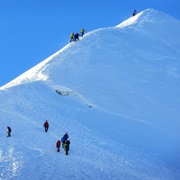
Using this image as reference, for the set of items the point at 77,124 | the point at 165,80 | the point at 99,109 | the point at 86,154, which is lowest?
the point at 86,154

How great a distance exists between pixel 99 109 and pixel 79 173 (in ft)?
49.8

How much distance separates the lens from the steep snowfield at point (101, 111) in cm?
2300

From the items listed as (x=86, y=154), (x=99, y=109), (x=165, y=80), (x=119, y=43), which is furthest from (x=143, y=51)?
(x=86, y=154)

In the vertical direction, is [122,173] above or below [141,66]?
below

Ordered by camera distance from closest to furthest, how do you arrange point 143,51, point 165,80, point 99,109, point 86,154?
1. point 86,154
2. point 99,109
3. point 165,80
4. point 143,51

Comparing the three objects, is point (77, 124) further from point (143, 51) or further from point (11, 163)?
point (143, 51)

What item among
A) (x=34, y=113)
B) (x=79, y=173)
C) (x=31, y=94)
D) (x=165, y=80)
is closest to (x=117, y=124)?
(x=34, y=113)

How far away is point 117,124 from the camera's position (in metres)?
33.0

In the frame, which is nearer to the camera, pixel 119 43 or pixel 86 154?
pixel 86 154

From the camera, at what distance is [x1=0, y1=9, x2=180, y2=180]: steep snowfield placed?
2300 centimetres

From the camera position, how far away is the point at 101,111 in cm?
3566

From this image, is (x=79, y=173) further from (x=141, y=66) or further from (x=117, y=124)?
(x=141, y=66)

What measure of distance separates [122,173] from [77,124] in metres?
10.4

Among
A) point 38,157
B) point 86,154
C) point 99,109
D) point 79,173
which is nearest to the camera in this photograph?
point 79,173
